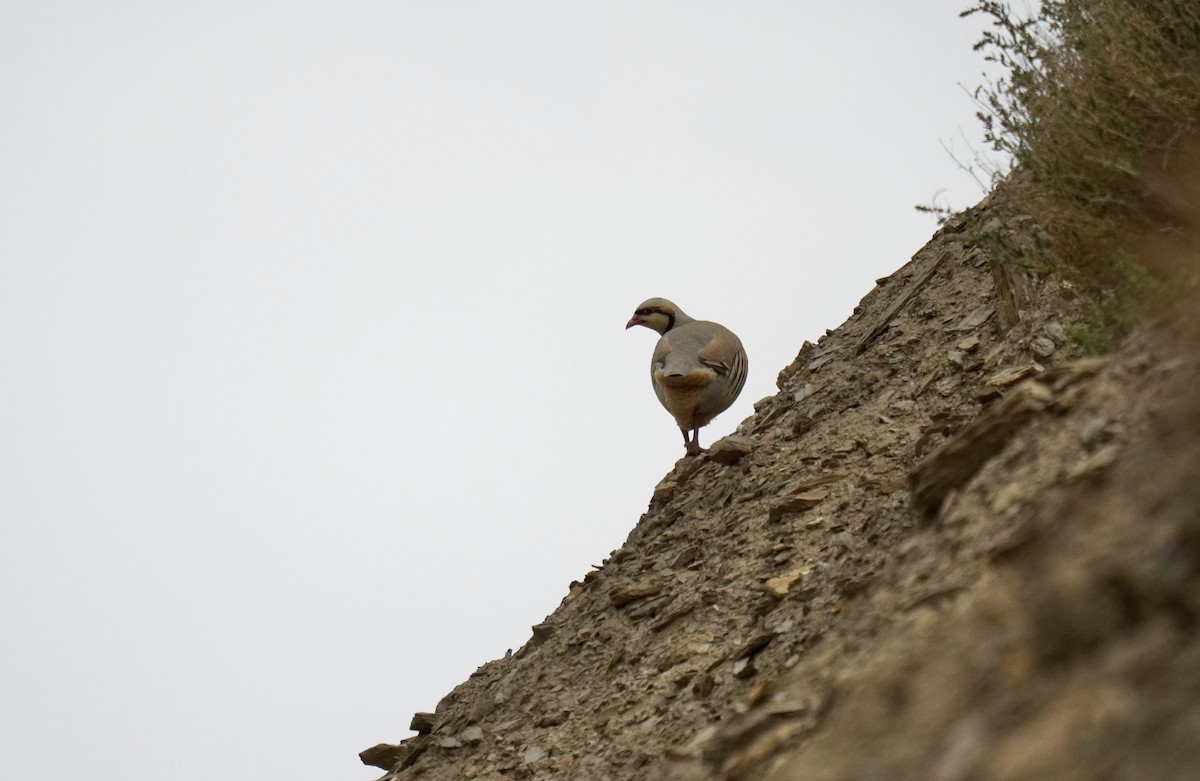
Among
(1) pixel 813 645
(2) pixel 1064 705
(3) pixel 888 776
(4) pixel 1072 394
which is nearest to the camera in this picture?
(2) pixel 1064 705

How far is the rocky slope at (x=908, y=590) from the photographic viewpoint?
2.68 m

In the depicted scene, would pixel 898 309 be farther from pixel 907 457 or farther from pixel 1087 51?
pixel 1087 51

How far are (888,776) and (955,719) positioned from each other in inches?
7.5

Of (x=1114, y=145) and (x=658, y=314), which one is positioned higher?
(x=658, y=314)

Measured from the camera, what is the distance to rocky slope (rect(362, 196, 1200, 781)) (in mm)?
2682

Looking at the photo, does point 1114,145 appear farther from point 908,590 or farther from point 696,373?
point 696,373

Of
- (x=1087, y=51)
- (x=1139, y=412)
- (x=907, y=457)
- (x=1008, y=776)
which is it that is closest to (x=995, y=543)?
(x=1139, y=412)

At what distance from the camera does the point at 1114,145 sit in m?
5.25

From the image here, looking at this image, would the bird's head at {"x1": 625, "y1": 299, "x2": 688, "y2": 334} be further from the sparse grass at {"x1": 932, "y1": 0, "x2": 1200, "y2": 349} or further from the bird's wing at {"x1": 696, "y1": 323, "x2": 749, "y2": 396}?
the sparse grass at {"x1": 932, "y1": 0, "x2": 1200, "y2": 349}

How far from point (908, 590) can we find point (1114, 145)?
225 cm

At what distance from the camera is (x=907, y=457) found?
22.6ft

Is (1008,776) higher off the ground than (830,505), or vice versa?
(830,505)

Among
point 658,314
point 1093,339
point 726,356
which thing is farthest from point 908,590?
point 658,314

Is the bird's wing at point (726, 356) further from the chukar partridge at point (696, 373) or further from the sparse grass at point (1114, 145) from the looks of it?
the sparse grass at point (1114, 145)
